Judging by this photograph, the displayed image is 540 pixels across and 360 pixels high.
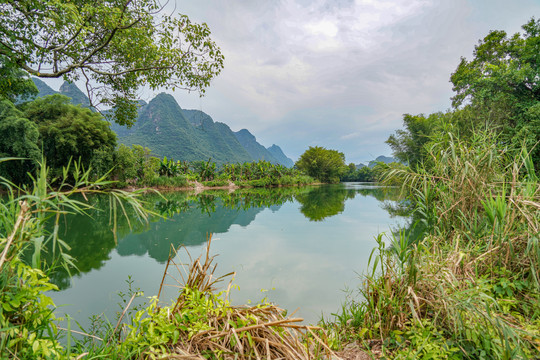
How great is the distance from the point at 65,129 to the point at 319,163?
39.5 m

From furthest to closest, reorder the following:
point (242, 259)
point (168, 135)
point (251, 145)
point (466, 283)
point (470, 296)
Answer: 1. point (251, 145)
2. point (168, 135)
3. point (242, 259)
4. point (466, 283)
5. point (470, 296)

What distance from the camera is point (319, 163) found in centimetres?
4838

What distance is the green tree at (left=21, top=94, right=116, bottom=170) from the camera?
16.7 meters

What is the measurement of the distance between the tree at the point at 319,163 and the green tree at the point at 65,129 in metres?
35.4

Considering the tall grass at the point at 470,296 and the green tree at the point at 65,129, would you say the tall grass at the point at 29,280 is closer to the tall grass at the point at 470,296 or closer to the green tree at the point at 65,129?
Result: the tall grass at the point at 470,296

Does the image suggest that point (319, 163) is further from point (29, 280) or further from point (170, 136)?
point (29, 280)

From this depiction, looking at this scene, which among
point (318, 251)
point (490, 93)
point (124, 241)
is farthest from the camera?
point (490, 93)

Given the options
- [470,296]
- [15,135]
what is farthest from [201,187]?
[470,296]

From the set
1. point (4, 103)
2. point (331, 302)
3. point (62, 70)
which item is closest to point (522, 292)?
point (331, 302)

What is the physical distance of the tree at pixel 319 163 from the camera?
48.2 metres

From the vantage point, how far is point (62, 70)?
3.90 meters

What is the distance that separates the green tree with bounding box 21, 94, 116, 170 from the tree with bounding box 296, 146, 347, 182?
35414mm

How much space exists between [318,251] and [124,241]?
4.71 m

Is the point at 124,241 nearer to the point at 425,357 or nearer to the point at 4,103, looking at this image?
the point at 425,357
